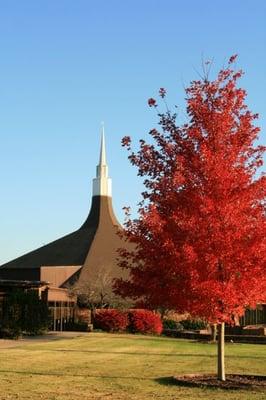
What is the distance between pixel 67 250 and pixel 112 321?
19.8 metres

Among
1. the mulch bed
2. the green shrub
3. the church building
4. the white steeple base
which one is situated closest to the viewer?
the mulch bed

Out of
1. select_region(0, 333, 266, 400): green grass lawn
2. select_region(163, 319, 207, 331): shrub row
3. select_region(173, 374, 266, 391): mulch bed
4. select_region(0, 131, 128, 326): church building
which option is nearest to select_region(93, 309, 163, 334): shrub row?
select_region(0, 131, 128, 326): church building

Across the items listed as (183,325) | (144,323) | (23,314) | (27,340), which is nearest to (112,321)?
(144,323)

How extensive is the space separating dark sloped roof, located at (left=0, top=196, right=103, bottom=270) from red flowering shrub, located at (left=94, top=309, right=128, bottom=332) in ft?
45.9

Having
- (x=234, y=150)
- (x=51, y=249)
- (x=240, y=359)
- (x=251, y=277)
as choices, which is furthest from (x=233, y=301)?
(x=51, y=249)

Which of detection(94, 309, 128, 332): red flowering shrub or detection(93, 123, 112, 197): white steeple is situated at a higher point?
detection(93, 123, 112, 197): white steeple

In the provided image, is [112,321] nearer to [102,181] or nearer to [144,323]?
[144,323]

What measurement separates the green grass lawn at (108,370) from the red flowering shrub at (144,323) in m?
13.0

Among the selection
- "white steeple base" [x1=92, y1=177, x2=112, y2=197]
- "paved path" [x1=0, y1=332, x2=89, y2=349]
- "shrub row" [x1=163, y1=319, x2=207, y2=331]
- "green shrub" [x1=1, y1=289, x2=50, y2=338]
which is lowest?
"paved path" [x1=0, y1=332, x2=89, y2=349]

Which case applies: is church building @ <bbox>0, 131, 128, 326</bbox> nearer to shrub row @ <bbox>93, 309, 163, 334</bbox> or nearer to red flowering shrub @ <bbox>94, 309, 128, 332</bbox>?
red flowering shrub @ <bbox>94, 309, 128, 332</bbox>

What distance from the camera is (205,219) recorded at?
1418 cm

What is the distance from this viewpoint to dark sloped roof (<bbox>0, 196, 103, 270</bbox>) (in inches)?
2351

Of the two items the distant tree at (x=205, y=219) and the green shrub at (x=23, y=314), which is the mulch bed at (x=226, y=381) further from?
the green shrub at (x=23, y=314)

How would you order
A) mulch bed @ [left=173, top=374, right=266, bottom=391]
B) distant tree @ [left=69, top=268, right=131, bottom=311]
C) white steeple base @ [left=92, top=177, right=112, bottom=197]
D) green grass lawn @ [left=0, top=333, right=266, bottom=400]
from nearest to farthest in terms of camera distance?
green grass lawn @ [left=0, top=333, right=266, bottom=400] < mulch bed @ [left=173, top=374, right=266, bottom=391] < distant tree @ [left=69, top=268, right=131, bottom=311] < white steeple base @ [left=92, top=177, right=112, bottom=197]
